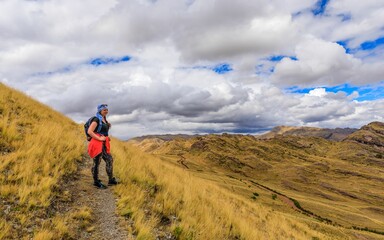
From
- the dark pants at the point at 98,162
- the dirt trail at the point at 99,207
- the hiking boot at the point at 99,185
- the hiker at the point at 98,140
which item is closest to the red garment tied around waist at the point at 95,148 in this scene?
the hiker at the point at 98,140

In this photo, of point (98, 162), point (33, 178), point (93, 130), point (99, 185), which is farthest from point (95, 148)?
point (33, 178)

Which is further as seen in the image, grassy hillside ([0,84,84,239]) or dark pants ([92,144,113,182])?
dark pants ([92,144,113,182])

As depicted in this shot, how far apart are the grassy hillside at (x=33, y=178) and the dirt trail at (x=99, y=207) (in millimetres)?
582

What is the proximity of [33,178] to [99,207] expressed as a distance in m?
2.28

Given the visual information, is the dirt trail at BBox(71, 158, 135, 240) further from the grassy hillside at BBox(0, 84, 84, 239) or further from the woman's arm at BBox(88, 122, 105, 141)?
the woman's arm at BBox(88, 122, 105, 141)

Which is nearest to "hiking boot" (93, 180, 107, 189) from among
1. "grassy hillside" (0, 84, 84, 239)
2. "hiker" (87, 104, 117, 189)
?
"hiker" (87, 104, 117, 189)

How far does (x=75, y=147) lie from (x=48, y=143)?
5.44 feet

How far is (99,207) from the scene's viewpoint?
31.6ft

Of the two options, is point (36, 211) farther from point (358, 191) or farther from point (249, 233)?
point (358, 191)

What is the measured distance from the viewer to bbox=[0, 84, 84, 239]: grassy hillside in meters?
7.61

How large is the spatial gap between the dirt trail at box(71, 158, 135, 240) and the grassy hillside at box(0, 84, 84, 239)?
0.58m

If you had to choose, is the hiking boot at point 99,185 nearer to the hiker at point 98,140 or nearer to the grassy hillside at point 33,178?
the hiker at point 98,140

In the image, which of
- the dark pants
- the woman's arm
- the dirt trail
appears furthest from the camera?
the dark pants

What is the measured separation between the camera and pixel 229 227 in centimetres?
1208
